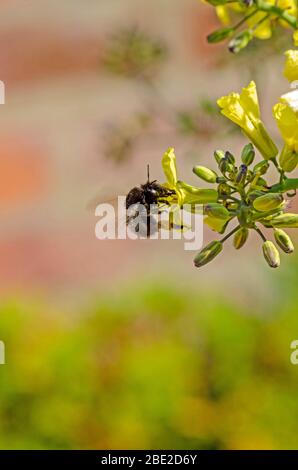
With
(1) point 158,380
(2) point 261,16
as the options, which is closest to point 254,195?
(2) point 261,16

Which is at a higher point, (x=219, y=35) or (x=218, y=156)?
(x=219, y=35)

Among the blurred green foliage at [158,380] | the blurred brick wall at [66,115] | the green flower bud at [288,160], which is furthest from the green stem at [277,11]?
the blurred brick wall at [66,115]

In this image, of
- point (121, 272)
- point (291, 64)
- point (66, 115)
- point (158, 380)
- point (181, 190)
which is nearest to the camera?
point (291, 64)

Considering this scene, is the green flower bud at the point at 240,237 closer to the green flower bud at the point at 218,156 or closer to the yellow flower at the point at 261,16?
the green flower bud at the point at 218,156

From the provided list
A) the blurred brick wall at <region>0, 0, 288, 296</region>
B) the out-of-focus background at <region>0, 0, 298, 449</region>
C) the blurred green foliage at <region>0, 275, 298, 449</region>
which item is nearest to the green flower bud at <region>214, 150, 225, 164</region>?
the out-of-focus background at <region>0, 0, 298, 449</region>

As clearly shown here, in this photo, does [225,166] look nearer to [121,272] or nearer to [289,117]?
[289,117]

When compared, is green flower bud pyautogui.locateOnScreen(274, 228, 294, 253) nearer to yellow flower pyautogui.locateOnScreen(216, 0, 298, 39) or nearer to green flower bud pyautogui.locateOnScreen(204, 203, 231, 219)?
green flower bud pyautogui.locateOnScreen(204, 203, 231, 219)

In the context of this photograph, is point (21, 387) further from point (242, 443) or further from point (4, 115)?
point (4, 115)

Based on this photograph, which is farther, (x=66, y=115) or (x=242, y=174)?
(x=66, y=115)
